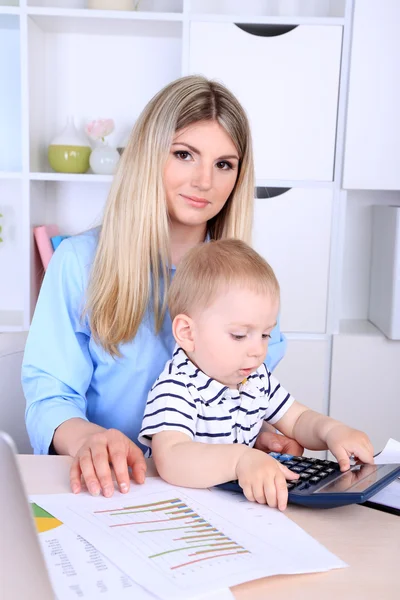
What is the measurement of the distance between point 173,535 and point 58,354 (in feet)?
1.85

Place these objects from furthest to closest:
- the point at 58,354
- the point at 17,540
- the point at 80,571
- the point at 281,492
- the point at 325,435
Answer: the point at 58,354
the point at 325,435
the point at 281,492
the point at 80,571
the point at 17,540

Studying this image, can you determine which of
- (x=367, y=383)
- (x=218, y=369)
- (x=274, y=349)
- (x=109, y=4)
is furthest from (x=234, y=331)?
(x=109, y=4)

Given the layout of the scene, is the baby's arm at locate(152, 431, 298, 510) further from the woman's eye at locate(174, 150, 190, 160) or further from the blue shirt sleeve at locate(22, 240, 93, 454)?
the woman's eye at locate(174, 150, 190, 160)

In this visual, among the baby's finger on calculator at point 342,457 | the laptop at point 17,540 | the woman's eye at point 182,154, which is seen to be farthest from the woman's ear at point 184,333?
the laptop at point 17,540

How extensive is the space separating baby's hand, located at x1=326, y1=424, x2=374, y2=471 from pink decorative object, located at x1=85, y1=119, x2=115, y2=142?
5.45ft

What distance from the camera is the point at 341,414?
2355 millimetres

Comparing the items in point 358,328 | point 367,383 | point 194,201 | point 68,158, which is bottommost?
point 367,383

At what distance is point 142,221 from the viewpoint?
1244mm

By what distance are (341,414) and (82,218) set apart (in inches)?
46.3

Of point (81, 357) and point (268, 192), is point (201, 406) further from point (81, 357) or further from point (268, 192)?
point (268, 192)

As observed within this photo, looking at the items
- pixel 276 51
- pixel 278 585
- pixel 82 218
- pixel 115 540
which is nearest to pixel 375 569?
pixel 278 585

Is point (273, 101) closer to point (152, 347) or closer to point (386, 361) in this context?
point (386, 361)

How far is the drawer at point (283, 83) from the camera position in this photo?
7.25ft

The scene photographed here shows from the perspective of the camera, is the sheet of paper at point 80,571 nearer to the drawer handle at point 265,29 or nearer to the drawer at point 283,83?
the drawer at point 283,83
